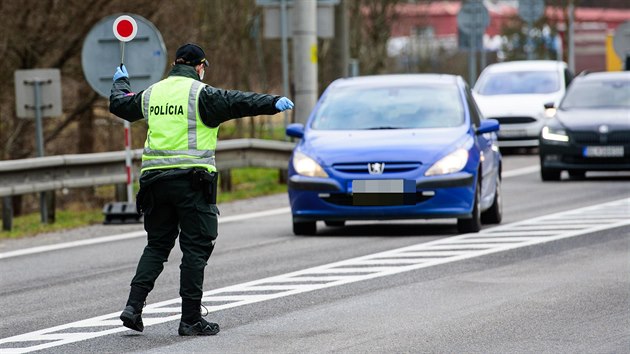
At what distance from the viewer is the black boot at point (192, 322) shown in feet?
29.4

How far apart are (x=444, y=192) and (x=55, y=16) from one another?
423 inches

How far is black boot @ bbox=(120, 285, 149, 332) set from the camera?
8867mm

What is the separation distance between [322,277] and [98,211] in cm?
934

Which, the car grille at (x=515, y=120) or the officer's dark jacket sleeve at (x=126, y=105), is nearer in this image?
the officer's dark jacket sleeve at (x=126, y=105)

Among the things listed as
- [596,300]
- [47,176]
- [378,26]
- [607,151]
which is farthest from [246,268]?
[378,26]

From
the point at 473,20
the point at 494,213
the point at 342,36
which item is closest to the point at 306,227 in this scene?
the point at 494,213

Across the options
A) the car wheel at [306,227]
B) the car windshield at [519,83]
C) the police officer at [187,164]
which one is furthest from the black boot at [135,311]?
the car windshield at [519,83]

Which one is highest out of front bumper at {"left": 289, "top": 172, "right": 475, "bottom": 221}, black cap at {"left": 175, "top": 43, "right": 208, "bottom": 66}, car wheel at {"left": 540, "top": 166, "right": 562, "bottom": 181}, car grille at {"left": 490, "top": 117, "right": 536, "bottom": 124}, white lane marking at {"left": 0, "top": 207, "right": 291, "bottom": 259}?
black cap at {"left": 175, "top": 43, "right": 208, "bottom": 66}

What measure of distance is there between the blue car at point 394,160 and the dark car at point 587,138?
6.50 meters

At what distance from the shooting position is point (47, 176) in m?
18.0

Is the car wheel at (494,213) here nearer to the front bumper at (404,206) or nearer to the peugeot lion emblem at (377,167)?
the front bumper at (404,206)

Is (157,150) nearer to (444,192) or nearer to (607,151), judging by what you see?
(444,192)

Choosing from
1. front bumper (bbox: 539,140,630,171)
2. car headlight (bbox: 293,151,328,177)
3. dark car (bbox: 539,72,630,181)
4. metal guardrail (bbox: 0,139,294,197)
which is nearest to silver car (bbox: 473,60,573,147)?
dark car (bbox: 539,72,630,181)

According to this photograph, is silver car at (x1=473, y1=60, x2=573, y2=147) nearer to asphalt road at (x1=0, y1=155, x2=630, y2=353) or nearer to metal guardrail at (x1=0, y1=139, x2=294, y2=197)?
metal guardrail at (x1=0, y1=139, x2=294, y2=197)
